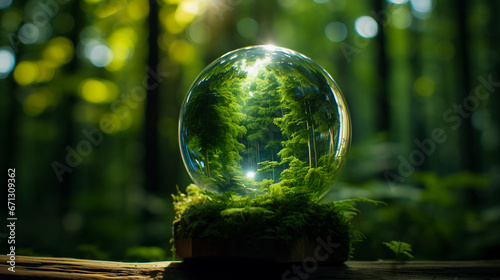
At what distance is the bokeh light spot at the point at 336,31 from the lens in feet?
51.1

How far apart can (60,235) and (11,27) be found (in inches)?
313

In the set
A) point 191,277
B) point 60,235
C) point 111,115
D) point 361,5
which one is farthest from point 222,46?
point 191,277

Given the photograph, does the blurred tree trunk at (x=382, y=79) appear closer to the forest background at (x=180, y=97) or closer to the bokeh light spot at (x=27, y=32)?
the forest background at (x=180, y=97)

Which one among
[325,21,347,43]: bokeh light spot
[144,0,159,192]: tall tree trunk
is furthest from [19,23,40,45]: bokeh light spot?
[325,21,347,43]: bokeh light spot

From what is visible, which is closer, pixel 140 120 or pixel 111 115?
pixel 111 115

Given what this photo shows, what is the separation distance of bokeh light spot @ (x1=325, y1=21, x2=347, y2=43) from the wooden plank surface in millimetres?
14170

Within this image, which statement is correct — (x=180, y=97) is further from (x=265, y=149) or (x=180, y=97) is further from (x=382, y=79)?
(x=265, y=149)

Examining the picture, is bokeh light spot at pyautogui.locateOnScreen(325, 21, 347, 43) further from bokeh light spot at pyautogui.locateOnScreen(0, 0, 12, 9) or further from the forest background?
bokeh light spot at pyautogui.locateOnScreen(0, 0, 12, 9)

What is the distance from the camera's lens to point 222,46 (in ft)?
42.3

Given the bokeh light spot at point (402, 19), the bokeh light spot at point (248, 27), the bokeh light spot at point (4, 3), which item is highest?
the bokeh light spot at point (402, 19)

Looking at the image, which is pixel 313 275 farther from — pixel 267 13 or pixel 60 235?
pixel 267 13

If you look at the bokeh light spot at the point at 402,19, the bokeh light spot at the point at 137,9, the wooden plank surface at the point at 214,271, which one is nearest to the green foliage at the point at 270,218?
the wooden plank surface at the point at 214,271

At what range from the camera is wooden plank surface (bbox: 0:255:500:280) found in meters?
2.36

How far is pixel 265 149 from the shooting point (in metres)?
2.37
